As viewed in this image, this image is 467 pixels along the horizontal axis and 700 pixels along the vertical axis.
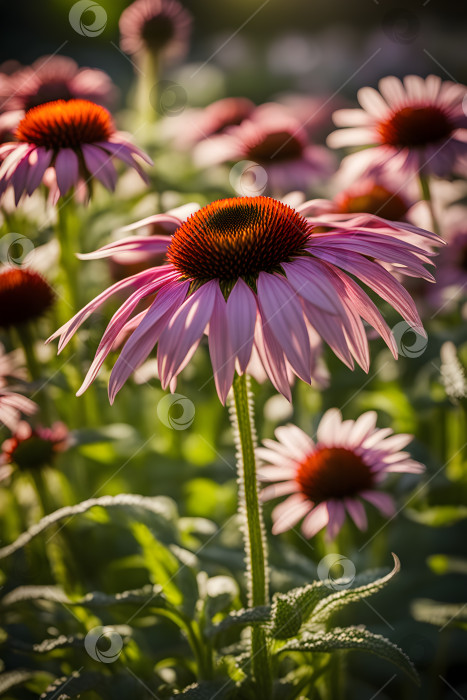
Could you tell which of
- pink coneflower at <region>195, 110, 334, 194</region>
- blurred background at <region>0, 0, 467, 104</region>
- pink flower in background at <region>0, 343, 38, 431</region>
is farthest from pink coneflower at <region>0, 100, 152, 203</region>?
blurred background at <region>0, 0, 467, 104</region>

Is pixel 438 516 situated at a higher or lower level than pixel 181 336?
lower

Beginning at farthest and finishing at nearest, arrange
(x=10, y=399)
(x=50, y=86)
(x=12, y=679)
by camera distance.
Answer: (x=50, y=86) → (x=10, y=399) → (x=12, y=679)

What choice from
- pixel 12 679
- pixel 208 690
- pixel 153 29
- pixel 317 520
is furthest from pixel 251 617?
pixel 153 29

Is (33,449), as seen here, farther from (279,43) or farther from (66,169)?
(279,43)

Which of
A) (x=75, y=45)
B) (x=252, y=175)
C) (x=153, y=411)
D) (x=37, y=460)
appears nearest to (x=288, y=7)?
(x=75, y=45)

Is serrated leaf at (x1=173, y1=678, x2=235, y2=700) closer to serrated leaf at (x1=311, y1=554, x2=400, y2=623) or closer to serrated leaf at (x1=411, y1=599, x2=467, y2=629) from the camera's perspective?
serrated leaf at (x1=311, y1=554, x2=400, y2=623)

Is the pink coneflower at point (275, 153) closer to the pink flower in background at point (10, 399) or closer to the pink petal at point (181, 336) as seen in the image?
the pink flower in background at point (10, 399)
